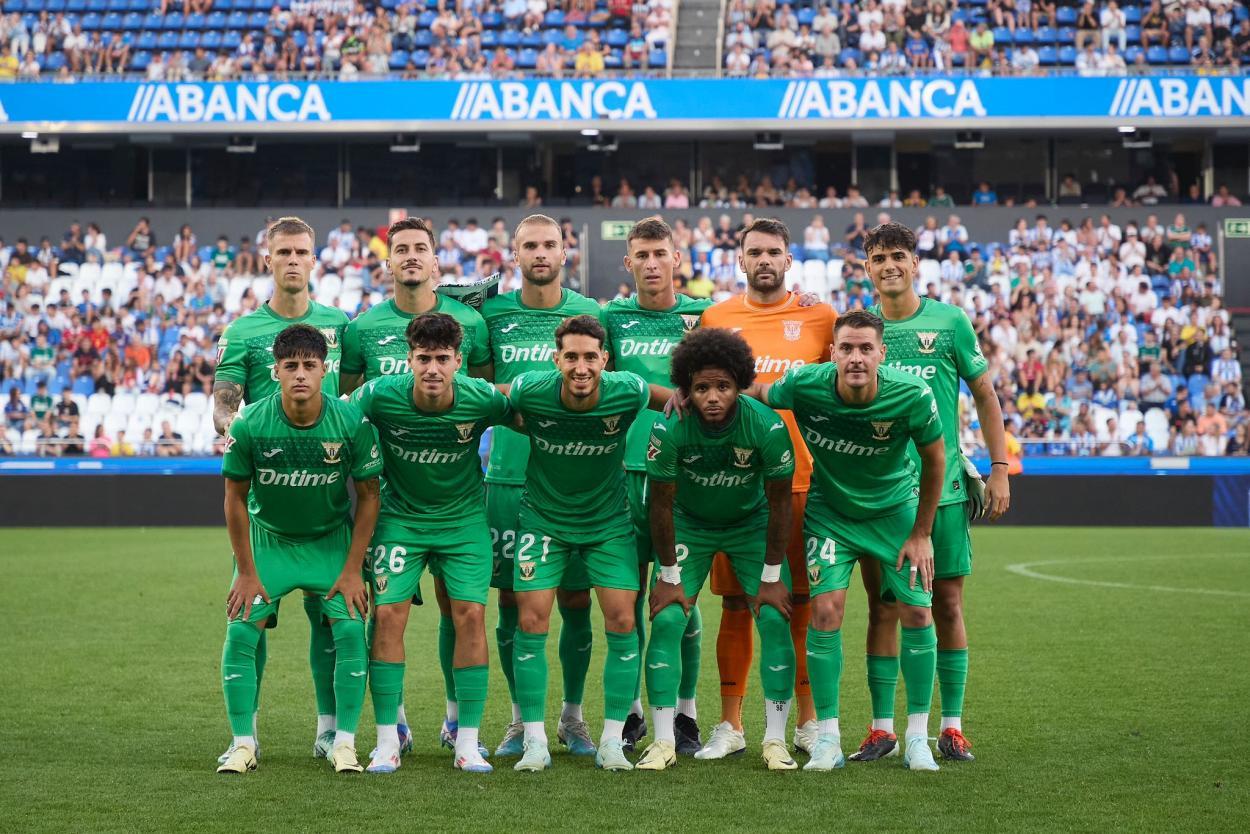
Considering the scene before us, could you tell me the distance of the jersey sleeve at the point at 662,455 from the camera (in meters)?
6.19

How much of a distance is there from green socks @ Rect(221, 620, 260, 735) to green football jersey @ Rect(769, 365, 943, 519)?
7.83 feet

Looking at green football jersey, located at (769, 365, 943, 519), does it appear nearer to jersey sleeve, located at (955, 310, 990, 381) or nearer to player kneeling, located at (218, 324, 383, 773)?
jersey sleeve, located at (955, 310, 990, 381)

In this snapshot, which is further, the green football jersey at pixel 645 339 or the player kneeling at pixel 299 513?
the green football jersey at pixel 645 339

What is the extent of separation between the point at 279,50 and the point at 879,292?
2266 centimetres

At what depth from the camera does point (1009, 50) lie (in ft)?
86.6

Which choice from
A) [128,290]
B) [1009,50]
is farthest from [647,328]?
[1009,50]

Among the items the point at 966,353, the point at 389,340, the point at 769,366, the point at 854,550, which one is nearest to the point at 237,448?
the point at 389,340

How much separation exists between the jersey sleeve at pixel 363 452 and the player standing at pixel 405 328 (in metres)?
0.71

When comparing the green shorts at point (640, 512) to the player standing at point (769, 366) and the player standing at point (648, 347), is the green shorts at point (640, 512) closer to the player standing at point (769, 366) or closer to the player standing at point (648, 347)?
the player standing at point (648, 347)

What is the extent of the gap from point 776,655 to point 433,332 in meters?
1.94

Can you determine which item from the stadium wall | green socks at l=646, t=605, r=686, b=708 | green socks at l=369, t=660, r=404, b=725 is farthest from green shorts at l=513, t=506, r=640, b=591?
the stadium wall

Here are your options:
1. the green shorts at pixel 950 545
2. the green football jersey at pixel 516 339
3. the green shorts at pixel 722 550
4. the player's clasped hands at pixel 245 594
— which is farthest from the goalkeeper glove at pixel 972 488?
the player's clasped hands at pixel 245 594

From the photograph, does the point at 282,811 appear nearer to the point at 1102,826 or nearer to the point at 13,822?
the point at 13,822

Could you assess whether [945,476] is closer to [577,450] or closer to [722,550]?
[722,550]
